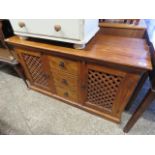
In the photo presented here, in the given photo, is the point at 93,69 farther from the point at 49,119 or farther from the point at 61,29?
the point at 49,119

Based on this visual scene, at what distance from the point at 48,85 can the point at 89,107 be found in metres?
0.54

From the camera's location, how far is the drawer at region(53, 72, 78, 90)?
44.5 inches

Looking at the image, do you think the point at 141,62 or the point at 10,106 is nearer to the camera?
the point at 141,62

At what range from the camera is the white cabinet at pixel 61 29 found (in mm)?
828

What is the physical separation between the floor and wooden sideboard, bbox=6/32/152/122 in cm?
10

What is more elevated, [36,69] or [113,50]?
[113,50]

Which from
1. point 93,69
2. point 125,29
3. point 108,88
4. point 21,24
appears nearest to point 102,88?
point 108,88

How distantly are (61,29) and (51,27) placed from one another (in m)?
0.09

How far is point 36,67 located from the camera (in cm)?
130

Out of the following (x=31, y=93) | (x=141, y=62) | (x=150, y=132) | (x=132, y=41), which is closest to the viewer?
(x=141, y=62)

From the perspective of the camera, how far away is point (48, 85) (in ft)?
4.68

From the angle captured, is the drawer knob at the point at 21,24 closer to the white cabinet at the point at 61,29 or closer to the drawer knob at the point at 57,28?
the white cabinet at the point at 61,29
